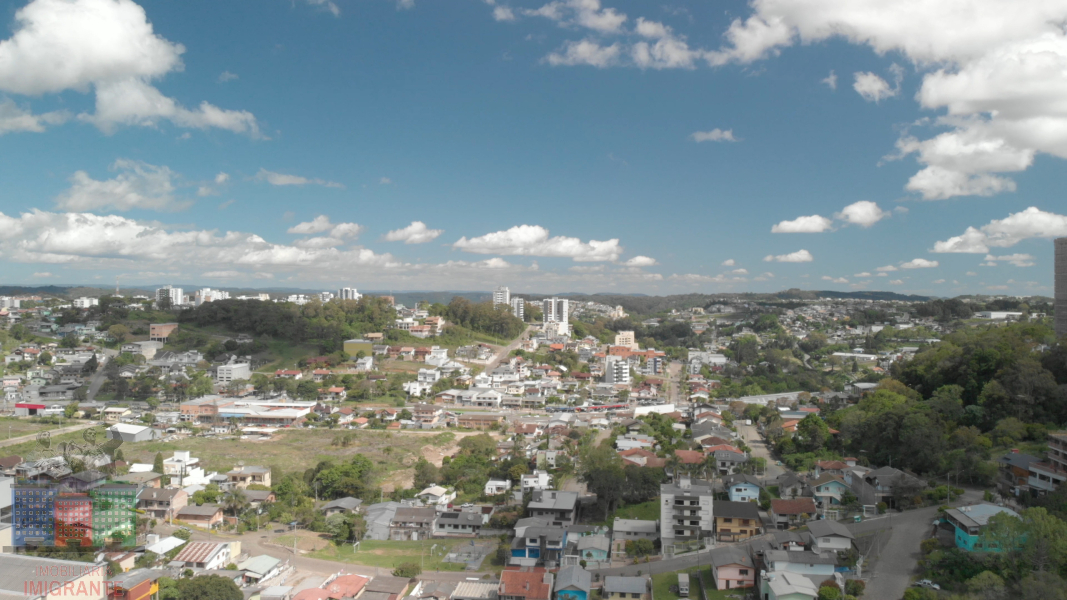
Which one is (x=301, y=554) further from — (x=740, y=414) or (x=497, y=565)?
(x=740, y=414)

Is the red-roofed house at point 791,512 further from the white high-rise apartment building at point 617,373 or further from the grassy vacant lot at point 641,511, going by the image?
the white high-rise apartment building at point 617,373

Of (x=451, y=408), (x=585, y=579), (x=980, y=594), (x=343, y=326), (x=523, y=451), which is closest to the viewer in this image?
(x=980, y=594)

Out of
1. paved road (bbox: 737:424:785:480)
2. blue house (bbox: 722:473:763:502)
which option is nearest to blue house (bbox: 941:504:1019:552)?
blue house (bbox: 722:473:763:502)

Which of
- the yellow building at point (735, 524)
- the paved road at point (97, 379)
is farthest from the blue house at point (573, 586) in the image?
the paved road at point (97, 379)

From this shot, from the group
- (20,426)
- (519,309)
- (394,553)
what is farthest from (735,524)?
(519,309)

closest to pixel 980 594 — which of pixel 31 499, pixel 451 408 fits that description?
pixel 31 499

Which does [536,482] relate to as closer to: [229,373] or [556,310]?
[229,373]
